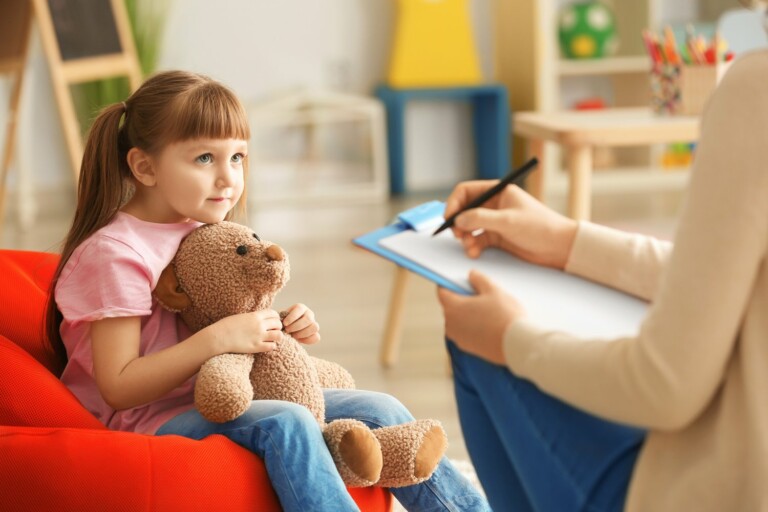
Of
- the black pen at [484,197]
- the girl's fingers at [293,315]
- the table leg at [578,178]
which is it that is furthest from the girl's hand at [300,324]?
the table leg at [578,178]

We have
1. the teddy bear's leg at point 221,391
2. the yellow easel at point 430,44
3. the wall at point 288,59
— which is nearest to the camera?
the teddy bear's leg at point 221,391

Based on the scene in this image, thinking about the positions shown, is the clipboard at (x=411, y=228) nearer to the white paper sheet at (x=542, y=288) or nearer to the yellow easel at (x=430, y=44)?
the white paper sheet at (x=542, y=288)

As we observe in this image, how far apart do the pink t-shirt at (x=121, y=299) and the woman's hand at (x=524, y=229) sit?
39 centimetres

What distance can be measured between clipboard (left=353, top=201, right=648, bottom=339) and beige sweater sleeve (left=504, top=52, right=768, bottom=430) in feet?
0.46

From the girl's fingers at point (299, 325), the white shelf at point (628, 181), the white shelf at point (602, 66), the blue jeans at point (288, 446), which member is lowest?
the white shelf at point (628, 181)

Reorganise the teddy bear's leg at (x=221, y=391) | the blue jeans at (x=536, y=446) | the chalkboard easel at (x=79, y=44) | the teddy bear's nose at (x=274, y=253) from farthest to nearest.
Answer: the chalkboard easel at (x=79, y=44) → the teddy bear's nose at (x=274, y=253) → the teddy bear's leg at (x=221, y=391) → the blue jeans at (x=536, y=446)

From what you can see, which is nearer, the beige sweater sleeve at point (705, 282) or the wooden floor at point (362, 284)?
the beige sweater sleeve at point (705, 282)

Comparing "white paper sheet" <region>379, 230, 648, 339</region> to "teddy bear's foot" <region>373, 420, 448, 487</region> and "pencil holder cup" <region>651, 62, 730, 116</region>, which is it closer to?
"teddy bear's foot" <region>373, 420, 448, 487</region>

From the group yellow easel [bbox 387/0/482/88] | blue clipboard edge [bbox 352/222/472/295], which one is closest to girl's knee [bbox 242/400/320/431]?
blue clipboard edge [bbox 352/222/472/295]

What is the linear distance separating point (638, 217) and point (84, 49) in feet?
7.45

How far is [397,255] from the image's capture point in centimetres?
120

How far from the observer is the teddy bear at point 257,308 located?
1.25 m

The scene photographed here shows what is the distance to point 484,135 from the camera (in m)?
4.94

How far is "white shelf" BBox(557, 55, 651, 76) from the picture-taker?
473 cm
